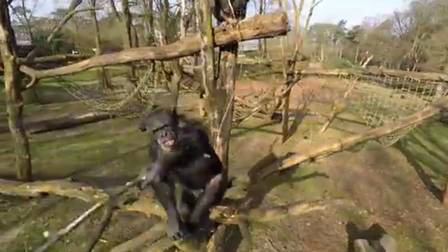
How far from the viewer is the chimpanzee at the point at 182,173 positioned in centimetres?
238

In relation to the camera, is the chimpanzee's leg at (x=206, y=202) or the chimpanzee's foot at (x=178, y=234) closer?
the chimpanzee's foot at (x=178, y=234)

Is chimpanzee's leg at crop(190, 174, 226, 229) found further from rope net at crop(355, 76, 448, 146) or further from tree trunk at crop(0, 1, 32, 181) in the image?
rope net at crop(355, 76, 448, 146)

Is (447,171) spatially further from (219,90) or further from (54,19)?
(54,19)

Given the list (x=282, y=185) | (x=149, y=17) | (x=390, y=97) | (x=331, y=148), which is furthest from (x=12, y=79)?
(x=390, y=97)

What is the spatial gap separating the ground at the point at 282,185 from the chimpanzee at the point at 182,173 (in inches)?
11.5

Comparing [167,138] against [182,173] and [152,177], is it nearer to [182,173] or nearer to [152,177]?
[152,177]

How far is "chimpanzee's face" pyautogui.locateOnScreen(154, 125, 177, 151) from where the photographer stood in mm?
2393

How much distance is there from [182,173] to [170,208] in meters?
0.32

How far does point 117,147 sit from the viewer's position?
6816 millimetres

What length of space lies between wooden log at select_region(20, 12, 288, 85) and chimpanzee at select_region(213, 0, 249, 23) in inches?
3.0

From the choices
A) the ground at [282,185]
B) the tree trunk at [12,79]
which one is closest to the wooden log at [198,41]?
the ground at [282,185]

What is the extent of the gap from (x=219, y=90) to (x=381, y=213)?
3.87 m

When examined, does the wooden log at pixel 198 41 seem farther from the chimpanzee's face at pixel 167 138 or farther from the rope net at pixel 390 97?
the rope net at pixel 390 97

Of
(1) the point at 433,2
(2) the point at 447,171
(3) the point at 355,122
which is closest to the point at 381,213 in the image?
(2) the point at 447,171
